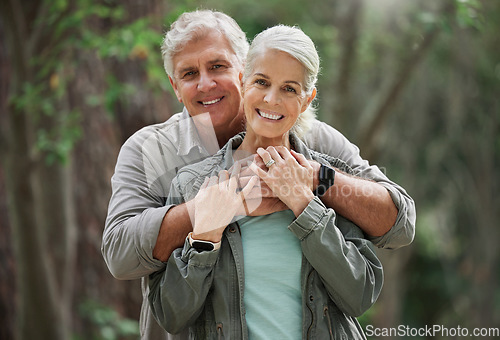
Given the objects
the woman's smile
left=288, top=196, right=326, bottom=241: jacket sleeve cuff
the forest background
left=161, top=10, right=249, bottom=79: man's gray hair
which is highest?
left=161, top=10, right=249, bottom=79: man's gray hair

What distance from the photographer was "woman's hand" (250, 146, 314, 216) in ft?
7.18

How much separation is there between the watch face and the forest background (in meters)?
1.07

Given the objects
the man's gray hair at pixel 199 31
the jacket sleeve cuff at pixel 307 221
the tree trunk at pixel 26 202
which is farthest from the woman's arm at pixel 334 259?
the tree trunk at pixel 26 202

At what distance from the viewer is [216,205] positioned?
7.14ft

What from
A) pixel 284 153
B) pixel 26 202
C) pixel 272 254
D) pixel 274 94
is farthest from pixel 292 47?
pixel 26 202

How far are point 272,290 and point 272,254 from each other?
13 centimetres

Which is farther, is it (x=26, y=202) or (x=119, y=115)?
Answer: (x=119, y=115)

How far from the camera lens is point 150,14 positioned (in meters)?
5.47

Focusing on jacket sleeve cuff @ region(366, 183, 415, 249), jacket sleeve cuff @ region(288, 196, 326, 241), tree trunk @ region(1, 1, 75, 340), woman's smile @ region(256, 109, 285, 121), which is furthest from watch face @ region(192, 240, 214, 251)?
tree trunk @ region(1, 1, 75, 340)

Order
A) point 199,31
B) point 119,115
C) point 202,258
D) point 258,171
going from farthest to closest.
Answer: point 119,115, point 199,31, point 258,171, point 202,258

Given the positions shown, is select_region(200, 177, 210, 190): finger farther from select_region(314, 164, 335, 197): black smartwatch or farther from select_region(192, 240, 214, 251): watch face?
select_region(314, 164, 335, 197): black smartwatch

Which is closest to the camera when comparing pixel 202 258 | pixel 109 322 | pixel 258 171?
pixel 202 258

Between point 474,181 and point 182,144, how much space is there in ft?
35.8

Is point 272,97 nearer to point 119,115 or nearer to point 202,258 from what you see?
point 202,258
